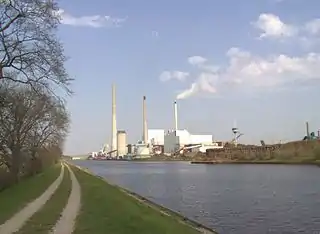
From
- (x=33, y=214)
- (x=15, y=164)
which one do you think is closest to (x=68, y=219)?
(x=33, y=214)

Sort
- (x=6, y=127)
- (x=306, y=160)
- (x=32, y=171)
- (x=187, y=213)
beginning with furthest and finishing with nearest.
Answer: (x=306, y=160), (x=32, y=171), (x=6, y=127), (x=187, y=213)

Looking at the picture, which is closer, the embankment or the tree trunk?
the tree trunk

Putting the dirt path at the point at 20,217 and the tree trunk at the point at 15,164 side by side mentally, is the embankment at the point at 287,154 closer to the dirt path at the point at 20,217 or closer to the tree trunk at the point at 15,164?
the tree trunk at the point at 15,164

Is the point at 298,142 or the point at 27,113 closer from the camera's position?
the point at 27,113

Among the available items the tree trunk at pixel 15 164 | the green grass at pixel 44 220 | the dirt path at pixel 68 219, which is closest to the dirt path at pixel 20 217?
the green grass at pixel 44 220

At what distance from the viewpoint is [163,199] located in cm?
4475

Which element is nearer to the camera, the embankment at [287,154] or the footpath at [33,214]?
the footpath at [33,214]

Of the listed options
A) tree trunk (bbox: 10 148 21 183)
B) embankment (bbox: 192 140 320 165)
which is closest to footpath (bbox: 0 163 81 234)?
tree trunk (bbox: 10 148 21 183)

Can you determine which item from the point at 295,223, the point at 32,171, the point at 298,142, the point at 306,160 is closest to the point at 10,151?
the point at 32,171

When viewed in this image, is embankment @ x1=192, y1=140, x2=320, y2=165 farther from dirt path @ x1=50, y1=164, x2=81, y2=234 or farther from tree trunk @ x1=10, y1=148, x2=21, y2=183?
dirt path @ x1=50, y1=164, x2=81, y2=234

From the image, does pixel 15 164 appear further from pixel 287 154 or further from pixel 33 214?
pixel 287 154

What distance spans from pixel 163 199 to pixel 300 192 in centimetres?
1455

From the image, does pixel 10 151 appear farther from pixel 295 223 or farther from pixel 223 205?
pixel 295 223

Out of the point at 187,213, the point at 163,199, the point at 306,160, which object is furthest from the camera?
the point at 306,160
